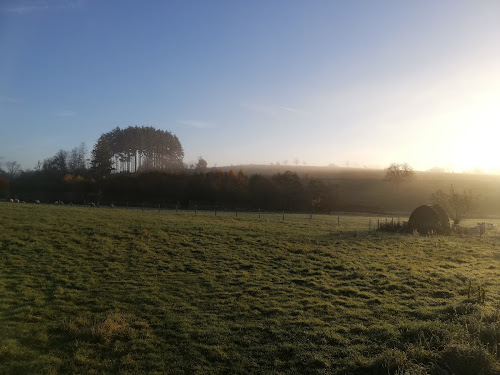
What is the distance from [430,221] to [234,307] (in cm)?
2736

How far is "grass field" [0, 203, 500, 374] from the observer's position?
6891mm

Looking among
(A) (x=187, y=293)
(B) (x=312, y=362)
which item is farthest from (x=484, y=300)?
(A) (x=187, y=293)

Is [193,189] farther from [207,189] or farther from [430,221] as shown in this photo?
[430,221]

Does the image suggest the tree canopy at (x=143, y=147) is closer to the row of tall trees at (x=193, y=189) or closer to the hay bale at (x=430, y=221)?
the row of tall trees at (x=193, y=189)

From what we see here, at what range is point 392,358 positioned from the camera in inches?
259

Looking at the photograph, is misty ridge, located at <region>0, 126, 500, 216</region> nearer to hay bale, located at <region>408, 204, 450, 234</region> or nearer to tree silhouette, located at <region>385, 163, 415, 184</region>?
tree silhouette, located at <region>385, 163, 415, 184</region>

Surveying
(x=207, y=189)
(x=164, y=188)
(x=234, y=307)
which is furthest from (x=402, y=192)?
(x=234, y=307)

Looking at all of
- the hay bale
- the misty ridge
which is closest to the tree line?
the misty ridge

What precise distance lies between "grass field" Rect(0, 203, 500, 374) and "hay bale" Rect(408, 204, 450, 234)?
11031 millimetres

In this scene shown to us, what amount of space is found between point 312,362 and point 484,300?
21.7 ft

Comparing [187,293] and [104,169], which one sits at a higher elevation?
[104,169]

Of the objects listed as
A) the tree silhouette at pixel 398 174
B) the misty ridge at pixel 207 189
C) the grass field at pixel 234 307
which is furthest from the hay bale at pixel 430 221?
the tree silhouette at pixel 398 174

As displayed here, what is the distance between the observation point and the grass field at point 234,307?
6891 millimetres

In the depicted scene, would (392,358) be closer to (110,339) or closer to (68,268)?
(110,339)
